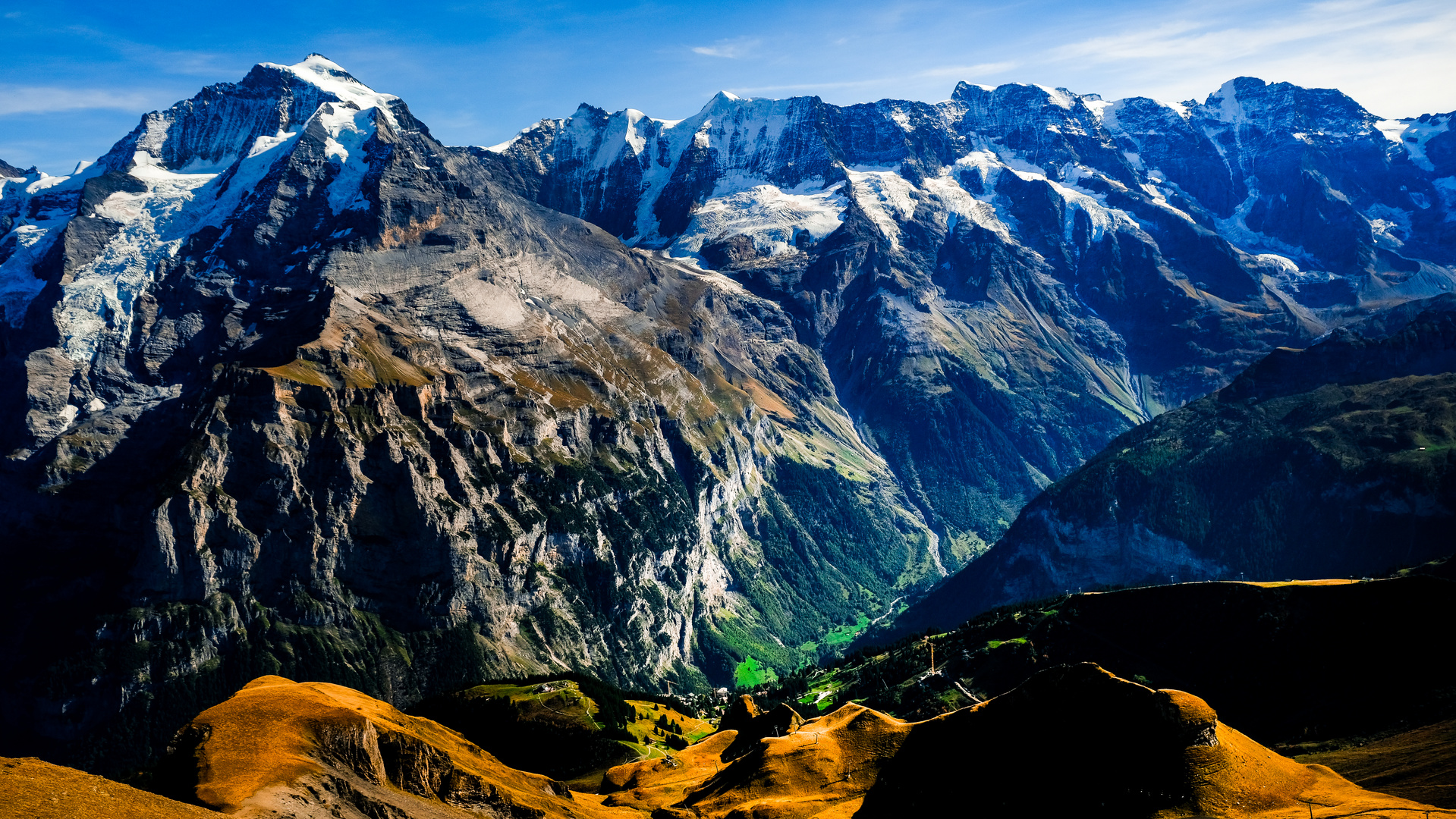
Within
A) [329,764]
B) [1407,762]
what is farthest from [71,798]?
[1407,762]

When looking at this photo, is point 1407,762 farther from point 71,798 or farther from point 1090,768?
point 71,798

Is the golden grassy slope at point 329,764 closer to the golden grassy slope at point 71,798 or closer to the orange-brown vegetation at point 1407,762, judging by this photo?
the golden grassy slope at point 71,798

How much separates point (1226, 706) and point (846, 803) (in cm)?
7322

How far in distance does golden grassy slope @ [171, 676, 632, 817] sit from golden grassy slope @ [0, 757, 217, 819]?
6809 mm

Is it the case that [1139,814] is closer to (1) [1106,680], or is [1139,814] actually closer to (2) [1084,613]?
(1) [1106,680]

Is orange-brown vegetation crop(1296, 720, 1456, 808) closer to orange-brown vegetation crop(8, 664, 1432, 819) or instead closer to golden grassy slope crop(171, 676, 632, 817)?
orange-brown vegetation crop(8, 664, 1432, 819)

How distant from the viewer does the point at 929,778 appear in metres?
102

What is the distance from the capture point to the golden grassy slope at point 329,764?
9794 cm

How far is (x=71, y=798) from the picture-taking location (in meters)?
81.8

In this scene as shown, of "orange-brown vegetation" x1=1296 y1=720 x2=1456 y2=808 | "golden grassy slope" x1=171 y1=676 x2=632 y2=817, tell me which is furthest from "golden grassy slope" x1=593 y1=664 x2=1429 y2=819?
"golden grassy slope" x1=171 y1=676 x2=632 y2=817

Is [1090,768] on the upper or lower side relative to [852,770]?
upper

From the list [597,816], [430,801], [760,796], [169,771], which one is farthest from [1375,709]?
[169,771]

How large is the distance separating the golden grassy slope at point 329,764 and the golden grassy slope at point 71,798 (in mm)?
6809

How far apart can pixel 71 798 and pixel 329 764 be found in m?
28.1
